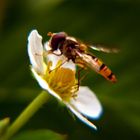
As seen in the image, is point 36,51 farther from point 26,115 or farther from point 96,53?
point 96,53

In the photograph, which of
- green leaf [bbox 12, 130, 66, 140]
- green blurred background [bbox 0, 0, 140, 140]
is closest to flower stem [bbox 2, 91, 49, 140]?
green leaf [bbox 12, 130, 66, 140]

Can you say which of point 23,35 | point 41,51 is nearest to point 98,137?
point 23,35

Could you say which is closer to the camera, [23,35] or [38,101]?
[38,101]

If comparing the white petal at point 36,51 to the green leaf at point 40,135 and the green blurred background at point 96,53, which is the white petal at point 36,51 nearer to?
the green leaf at point 40,135

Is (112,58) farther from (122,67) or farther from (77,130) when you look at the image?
(77,130)

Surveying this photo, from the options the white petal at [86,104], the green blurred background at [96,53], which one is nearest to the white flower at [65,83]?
the white petal at [86,104]
